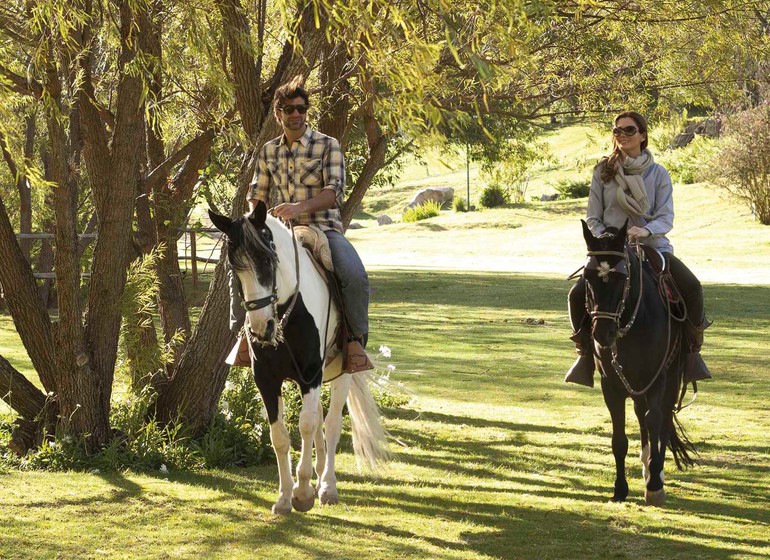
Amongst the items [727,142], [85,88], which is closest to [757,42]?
[85,88]

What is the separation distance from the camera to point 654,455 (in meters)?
7.66

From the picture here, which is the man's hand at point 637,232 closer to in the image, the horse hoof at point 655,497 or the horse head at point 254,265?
the horse hoof at point 655,497

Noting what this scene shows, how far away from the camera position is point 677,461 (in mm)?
8758

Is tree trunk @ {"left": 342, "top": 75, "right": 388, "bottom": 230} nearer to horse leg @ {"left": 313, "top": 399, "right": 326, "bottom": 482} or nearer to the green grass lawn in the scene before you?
the green grass lawn

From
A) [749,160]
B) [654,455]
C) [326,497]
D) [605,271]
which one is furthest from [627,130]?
[749,160]

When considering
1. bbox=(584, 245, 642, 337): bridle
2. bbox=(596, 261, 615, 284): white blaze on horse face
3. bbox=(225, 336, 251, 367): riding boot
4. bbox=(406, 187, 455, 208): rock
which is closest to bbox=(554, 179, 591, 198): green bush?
bbox=(406, 187, 455, 208): rock

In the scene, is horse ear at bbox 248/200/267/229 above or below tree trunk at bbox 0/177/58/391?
above

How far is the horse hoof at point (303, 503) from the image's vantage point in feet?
23.2

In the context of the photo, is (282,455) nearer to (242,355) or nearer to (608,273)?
(242,355)

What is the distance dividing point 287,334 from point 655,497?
277cm

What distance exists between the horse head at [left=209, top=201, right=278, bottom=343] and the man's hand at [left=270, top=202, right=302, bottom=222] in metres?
0.61

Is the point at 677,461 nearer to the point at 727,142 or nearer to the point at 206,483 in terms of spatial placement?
the point at 206,483

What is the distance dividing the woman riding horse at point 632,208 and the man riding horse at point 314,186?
1555 mm

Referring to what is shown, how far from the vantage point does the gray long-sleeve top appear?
803 cm
